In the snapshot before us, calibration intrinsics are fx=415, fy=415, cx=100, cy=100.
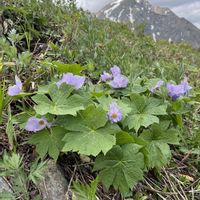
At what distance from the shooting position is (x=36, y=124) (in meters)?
2.00

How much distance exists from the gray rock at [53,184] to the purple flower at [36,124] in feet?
0.65

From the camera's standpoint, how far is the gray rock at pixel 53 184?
78.0 inches

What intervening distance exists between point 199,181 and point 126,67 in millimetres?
1126

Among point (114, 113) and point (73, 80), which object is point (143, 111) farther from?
point (73, 80)

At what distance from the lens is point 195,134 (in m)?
2.79

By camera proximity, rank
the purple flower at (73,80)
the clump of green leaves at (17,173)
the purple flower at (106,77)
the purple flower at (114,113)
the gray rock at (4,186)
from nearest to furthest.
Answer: the clump of green leaves at (17,173) → the gray rock at (4,186) → the purple flower at (114,113) → the purple flower at (73,80) → the purple flower at (106,77)

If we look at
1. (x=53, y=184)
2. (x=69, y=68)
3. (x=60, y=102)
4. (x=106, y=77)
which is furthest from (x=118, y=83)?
(x=53, y=184)

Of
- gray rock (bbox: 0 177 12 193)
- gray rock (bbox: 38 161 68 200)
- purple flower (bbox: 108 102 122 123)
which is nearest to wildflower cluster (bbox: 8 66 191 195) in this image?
purple flower (bbox: 108 102 122 123)

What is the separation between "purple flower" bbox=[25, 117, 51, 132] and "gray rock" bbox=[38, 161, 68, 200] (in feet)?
0.65

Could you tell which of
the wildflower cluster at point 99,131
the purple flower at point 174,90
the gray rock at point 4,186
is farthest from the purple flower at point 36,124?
the purple flower at point 174,90

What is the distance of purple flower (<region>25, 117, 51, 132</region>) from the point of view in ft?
6.54

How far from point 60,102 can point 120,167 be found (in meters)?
0.43

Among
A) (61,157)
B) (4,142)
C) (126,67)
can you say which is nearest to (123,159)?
(61,157)

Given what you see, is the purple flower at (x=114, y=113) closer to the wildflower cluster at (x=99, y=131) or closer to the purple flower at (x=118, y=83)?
the wildflower cluster at (x=99, y=131)
